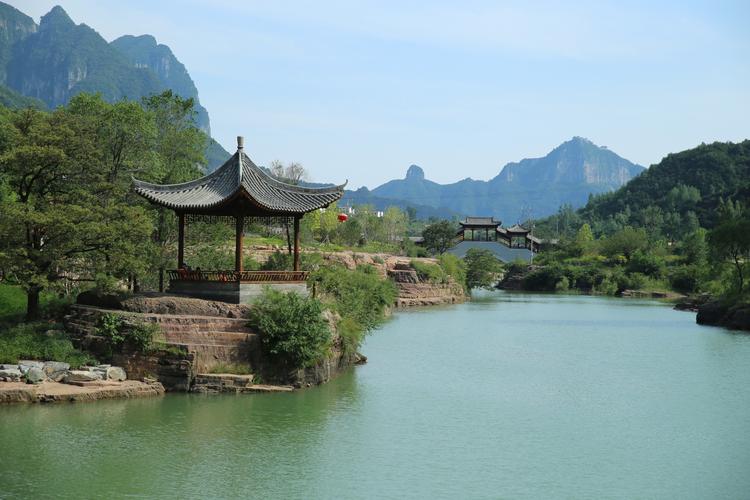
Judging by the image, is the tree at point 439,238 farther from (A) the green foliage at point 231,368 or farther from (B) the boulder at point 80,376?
(B) the boulder at point 80,376

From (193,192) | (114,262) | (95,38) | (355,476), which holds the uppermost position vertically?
(95,38)

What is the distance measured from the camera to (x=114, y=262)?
17.5m

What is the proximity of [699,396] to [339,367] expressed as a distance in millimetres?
8074

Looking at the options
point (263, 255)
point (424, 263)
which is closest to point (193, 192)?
point (263, 255)

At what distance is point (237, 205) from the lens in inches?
702

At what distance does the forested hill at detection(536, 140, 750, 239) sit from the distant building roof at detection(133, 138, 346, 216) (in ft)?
248

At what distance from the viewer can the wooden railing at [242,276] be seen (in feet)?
57.8

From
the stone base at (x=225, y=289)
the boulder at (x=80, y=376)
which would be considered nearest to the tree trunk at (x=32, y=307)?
the stone base at (x=225, y=289)

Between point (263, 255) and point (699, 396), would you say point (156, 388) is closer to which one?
point (699, 396)

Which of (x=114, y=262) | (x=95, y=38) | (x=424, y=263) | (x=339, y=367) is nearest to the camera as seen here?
(x=114, y=262)

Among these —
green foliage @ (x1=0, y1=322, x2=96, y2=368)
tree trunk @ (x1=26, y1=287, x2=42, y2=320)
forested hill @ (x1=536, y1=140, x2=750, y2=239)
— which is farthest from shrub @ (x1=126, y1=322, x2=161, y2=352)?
forested hill @ (x1=536, y1=140, x2=750, y2=239)

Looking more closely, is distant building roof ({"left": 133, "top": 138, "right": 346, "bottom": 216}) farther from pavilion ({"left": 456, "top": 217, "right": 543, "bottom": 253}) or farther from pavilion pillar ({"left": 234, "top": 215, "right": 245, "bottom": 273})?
pavilion ({"left": 456, "top": 217, "right": 543, "bottom": 253})

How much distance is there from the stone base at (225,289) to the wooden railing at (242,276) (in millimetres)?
89

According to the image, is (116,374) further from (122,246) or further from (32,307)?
(32,307)
